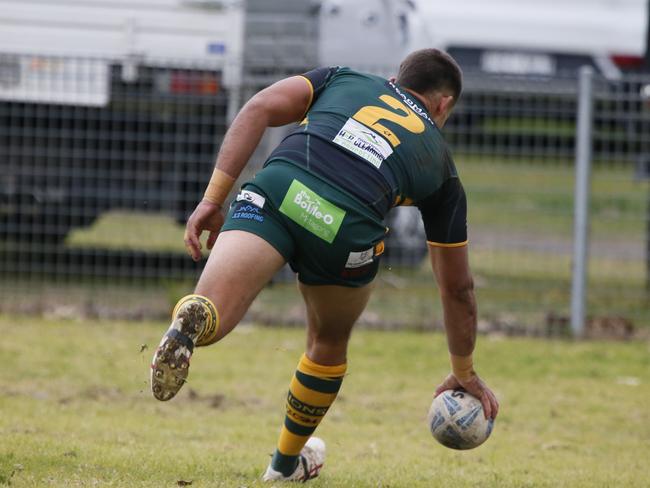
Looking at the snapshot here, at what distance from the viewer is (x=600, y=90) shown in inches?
426

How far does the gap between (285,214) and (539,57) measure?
590 inches

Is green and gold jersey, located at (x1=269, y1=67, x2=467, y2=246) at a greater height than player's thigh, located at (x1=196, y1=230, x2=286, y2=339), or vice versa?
green and gold jersey, located at (x1=269, y1=67, x2=467, y2=246)

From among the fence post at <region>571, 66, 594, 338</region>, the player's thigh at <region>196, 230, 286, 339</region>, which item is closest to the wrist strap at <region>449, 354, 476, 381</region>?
the player's thigh at <region>196, 230, 286, 339</region>

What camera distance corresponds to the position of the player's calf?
12.8 feet

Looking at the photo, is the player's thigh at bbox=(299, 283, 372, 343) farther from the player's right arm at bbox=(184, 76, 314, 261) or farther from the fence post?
the fence post

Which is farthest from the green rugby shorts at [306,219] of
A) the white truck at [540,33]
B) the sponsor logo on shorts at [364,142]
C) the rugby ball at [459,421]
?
the white truck at [540,33]

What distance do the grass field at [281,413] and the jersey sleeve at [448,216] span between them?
1194 millimetres

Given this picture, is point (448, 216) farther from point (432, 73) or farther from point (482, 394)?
point (482, 394)

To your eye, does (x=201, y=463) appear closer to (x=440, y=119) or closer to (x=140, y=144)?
(x=440, y=119)

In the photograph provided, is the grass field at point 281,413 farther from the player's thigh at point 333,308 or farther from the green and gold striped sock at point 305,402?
the player's thigh at point 333,308

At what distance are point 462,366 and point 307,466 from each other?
865 millimetres

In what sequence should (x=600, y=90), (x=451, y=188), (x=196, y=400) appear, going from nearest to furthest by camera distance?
(x=451, y=188), (x=196, y=400), (x=600, y=90)

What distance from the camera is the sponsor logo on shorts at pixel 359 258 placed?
14.4ft

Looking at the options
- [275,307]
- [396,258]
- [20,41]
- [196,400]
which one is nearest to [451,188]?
[196,400]
